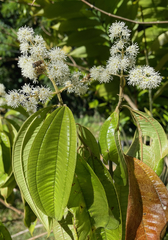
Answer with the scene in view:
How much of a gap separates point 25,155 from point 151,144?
0.90 feet

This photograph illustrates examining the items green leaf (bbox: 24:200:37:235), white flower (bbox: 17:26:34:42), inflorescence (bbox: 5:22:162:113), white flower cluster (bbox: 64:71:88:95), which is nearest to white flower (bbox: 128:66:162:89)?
inflorescence (bbox: 5:22:162:113)

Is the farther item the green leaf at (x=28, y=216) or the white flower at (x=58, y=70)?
the green leaf at (x=28, y=216)

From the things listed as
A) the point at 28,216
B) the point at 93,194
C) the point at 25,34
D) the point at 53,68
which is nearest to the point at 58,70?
the point at 53,68

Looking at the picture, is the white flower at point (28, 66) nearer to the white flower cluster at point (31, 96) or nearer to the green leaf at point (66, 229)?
the white flower cluster at point (31, 96)

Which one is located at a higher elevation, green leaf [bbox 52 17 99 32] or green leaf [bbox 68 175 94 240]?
green leaf [bbox 52 17 99 32]

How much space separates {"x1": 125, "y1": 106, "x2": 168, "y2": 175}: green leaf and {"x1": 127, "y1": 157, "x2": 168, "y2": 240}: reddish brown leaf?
55 mm

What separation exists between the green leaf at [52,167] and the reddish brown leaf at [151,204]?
144 millimetres

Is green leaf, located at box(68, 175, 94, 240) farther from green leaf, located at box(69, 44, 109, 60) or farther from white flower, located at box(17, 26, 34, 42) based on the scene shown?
green leaf, located at box(69, 44, 109, 60)

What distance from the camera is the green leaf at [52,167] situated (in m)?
0.29

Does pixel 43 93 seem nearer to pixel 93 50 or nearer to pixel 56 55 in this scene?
pixel 56 55

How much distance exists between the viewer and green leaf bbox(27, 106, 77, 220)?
294mm

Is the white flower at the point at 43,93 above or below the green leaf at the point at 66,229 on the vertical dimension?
above

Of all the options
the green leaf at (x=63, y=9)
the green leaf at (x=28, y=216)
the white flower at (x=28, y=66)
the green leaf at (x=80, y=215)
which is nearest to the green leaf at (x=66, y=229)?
the green leaf at (x=80, y=215)

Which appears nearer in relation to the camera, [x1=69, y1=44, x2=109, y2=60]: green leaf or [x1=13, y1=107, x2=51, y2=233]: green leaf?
Result: [x1=13, y1=107, x2=51, y2=233]: green leaf
